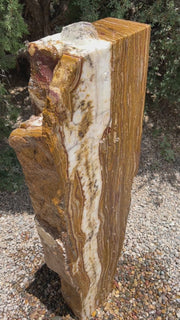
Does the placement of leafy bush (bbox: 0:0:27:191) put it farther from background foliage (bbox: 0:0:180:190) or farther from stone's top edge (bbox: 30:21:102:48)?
stone's top edge (bbox: 30:21:102:48)

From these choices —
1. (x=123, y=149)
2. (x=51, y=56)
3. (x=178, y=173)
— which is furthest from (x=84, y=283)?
(x=178, y=173)

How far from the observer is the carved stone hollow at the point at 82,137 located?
3.37 feet

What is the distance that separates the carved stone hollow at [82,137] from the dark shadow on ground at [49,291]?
353mm

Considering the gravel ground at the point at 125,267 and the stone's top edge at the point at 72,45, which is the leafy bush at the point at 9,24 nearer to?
the gravel ground at the point at 125,267

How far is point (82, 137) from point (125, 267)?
66.3 inches

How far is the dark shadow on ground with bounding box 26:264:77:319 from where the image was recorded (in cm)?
207

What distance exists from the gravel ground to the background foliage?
0.65 m

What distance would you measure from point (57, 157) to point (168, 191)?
8.29 ft

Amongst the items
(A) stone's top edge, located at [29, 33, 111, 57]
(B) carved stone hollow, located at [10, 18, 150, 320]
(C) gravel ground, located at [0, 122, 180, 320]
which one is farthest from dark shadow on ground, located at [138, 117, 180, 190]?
(A) stone's top edge, located at [29, 33, 111, 57]

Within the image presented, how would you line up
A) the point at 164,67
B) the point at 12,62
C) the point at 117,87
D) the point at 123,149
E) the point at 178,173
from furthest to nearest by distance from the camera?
1. the point at 164,67
2. the point at 178,173
3. the point at 12,62
4. the point at 123,149
5. the point at 117,87

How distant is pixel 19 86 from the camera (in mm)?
4906


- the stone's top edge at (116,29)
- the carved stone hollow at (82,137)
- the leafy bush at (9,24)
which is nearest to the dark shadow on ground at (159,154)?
the carved stone hollow at (82,137)

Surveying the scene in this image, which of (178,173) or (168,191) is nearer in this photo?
(168,191)

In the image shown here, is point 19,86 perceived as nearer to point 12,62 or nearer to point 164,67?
point 12,62
